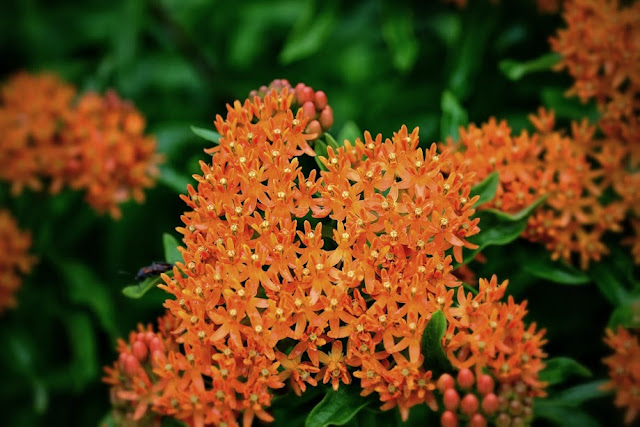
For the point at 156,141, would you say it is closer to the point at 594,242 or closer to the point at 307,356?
the point at 307,356

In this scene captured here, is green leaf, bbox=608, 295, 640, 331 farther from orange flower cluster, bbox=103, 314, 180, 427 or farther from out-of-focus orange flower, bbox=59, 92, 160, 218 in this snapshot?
out-of-focus orange flower, bbox=59, 92, 160, 218

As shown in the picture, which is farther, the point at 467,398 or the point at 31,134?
the point at 31,134

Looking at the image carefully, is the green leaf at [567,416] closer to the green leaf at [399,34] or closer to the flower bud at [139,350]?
the flower bud at [139,350]

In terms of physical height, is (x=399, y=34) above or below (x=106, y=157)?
above

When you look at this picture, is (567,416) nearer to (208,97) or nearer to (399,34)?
(399,34)

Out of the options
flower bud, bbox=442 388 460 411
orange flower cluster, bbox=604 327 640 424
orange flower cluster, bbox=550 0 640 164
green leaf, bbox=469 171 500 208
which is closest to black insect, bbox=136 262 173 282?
flower bud, bbox=442 388 460 411

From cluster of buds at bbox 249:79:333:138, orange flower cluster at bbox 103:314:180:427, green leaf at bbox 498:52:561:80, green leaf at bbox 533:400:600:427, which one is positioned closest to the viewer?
orange flower cluster at bbox 103:314:180:427

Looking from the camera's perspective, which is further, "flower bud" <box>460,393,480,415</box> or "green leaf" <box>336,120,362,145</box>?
"green leaf" <box>336,120,362,145</box>

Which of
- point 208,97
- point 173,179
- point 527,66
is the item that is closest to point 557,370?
point 527,66
